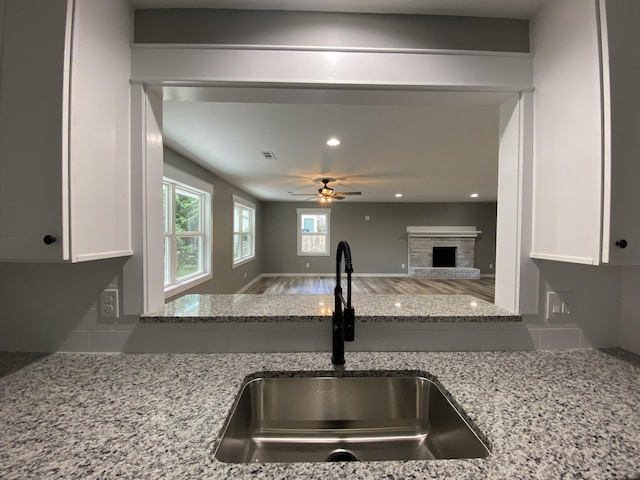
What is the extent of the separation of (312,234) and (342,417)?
7.37 metres

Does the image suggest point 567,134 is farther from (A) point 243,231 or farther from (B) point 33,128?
(A) point 243,231

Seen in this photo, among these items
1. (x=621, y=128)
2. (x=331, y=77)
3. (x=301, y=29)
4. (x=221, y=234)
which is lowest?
(x=221, y=234)

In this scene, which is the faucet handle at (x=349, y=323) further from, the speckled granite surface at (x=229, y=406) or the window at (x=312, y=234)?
the window at (x=312, y=234)

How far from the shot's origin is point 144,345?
1.07 m

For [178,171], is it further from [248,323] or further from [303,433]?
[303,433]

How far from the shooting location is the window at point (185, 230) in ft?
10.3

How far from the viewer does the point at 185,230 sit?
3.71 meters

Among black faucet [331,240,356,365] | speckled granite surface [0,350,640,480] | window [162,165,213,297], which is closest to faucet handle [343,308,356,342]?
black faucet [331,240,356,365]

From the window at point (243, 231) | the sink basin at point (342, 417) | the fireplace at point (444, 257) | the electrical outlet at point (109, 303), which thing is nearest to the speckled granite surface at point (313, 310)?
the electrical outlet at point (109, 303)

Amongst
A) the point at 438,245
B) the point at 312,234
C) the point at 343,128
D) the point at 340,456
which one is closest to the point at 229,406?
the point at 340,456

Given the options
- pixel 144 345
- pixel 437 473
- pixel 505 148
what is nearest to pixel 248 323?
pixel 144 345

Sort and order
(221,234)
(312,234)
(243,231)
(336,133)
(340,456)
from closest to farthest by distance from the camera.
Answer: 1. (340,456)
2. (336,133)
3. (221,234)
4. (243,231)
5. (312,234)

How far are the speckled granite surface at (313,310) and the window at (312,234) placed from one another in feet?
22.6

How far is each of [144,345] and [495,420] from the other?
125 cm
